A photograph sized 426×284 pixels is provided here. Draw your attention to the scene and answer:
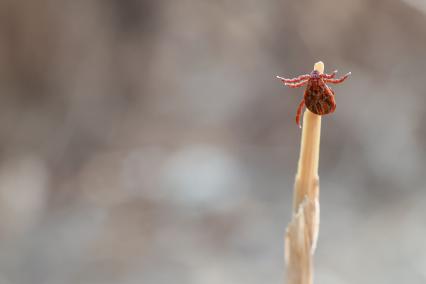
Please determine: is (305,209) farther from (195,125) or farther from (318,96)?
(195,125)

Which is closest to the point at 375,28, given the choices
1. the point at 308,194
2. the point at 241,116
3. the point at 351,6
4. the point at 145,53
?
the point at 351,6

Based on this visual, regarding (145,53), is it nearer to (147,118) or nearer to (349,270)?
(147,118)

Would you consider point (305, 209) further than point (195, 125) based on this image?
No

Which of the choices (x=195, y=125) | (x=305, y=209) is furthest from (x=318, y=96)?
(x=195, y=125)

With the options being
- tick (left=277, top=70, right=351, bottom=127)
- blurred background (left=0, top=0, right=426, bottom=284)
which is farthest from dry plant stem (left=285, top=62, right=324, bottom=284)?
blurred background (left=0, top=0, right=426, bottom=284)

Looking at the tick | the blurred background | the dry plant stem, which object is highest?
the blurred background

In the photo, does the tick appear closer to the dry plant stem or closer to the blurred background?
the dry plant stem

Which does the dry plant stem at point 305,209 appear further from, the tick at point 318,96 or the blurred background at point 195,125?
the blurred background at point 195,125

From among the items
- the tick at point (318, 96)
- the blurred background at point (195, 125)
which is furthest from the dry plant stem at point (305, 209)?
the blurred background at point (195, 125)
